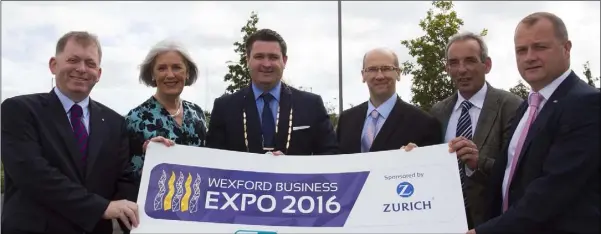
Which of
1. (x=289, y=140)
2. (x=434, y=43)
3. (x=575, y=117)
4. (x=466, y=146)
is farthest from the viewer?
(x=434, y=43)

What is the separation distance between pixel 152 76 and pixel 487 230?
2.91 meters

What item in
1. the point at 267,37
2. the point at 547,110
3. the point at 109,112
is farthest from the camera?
the point at 267,37

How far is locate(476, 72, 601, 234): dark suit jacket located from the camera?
331 centimetres

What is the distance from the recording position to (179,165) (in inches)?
165

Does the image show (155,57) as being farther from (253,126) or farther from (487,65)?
(487,65)

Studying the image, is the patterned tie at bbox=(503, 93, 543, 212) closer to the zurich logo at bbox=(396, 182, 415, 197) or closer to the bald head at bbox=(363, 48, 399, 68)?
the zurich logo at bbox=(396, 182, 415, 197)

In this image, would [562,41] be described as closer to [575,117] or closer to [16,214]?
[575,117]

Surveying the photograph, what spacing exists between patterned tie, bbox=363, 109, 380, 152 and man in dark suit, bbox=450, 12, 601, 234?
122 centimetres

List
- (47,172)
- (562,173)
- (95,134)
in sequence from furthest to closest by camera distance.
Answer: (95,134) < (47,172) < (562,173)

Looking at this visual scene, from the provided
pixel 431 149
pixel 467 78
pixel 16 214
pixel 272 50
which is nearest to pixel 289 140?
pixel 272 50

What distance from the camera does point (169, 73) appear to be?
4742 millimetres

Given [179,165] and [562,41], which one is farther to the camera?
[179,165]

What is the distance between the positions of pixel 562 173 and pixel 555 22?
1.02 metres

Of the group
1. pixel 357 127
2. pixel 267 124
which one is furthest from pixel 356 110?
pixel 267 124
